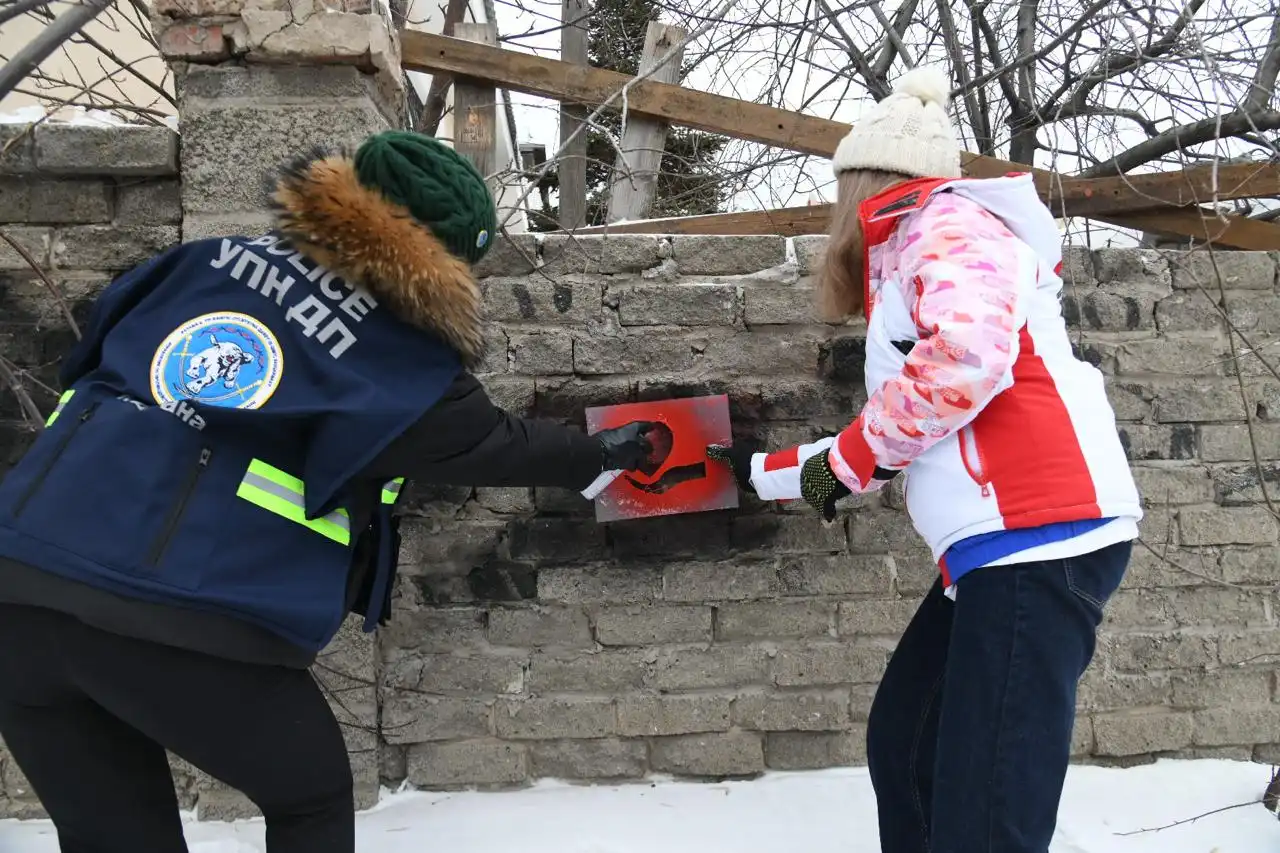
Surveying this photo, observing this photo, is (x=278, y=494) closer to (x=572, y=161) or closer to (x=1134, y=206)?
(x=1134, y=206)

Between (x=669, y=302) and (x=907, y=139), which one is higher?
(x=907, y=139)

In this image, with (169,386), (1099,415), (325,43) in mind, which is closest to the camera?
(169,386)

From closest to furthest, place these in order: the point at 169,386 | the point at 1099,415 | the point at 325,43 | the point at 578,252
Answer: the point at 169,386, the point at 1099,415, the point at 325,43, the point at 578,252

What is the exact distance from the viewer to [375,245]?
1.40 metres

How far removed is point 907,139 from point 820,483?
0.70 meters

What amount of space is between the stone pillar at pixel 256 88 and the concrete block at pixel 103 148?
0.07 meters

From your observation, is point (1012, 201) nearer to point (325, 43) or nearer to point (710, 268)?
point (710, 268)

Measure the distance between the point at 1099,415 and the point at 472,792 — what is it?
1.94m

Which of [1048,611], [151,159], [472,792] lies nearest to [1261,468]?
[1048,611]

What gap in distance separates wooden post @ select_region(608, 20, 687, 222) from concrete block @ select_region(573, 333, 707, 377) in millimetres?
1348

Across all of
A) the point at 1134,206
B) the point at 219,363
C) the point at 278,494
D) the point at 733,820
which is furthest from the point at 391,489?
the point at 1134,206

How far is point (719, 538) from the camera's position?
246cm

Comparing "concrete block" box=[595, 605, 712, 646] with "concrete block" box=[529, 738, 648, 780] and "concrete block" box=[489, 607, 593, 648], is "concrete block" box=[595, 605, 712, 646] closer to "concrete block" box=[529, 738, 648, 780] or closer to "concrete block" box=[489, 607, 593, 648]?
"concrete block" box=[489, 607, 593, 648]

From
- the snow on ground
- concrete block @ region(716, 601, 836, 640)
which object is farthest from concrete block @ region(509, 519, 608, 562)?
the snow on ground
